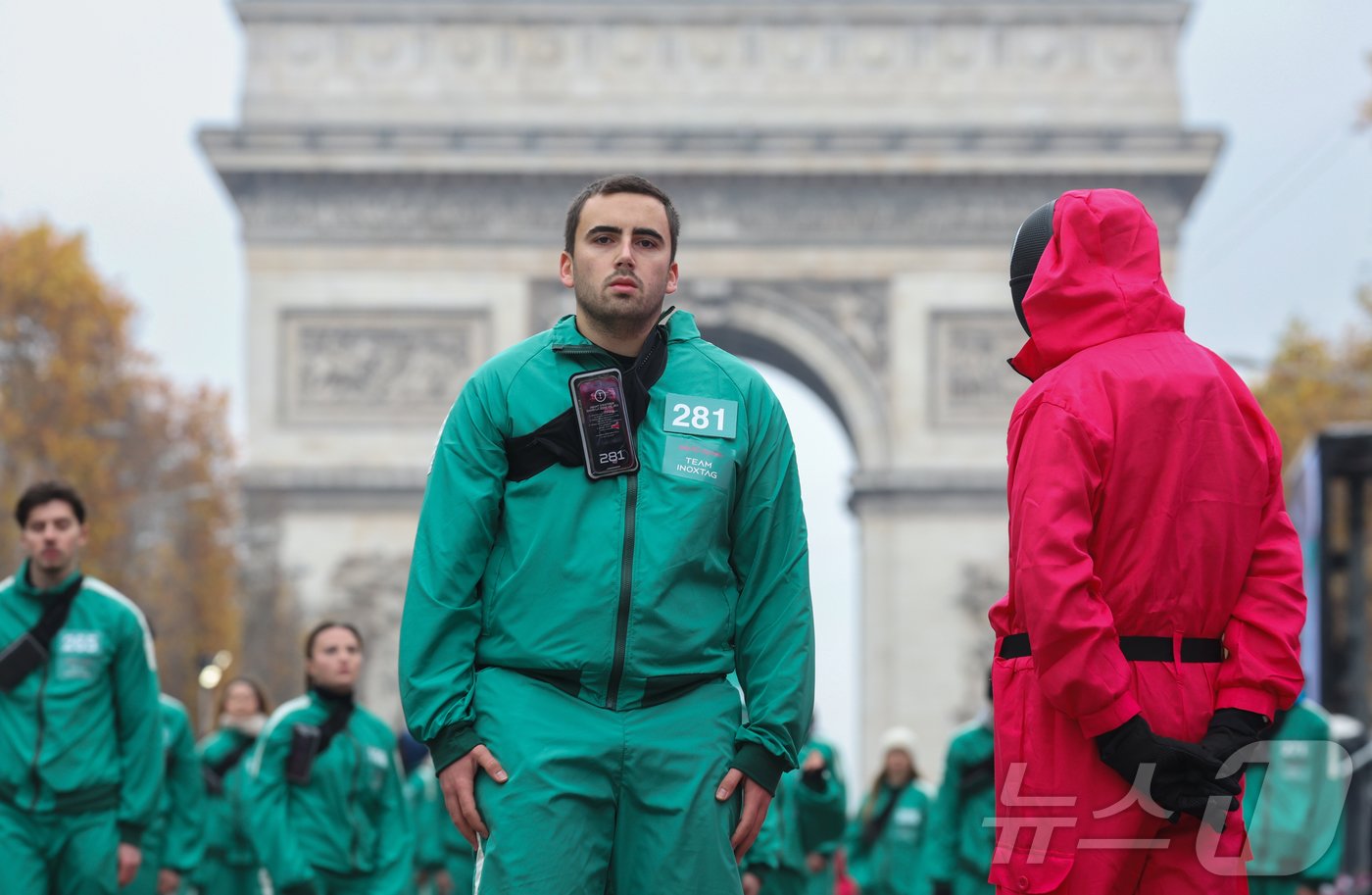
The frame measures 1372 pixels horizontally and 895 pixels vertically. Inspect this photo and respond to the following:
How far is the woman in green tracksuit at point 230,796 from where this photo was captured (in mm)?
12383

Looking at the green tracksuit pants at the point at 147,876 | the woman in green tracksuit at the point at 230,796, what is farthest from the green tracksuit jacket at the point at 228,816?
the green tracksuit pants at the point at 147,876

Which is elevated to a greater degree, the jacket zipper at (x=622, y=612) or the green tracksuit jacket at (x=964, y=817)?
the jacket zipper at (x=622, y=612)

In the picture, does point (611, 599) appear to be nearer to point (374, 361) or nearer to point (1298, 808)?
point (1298, 808)

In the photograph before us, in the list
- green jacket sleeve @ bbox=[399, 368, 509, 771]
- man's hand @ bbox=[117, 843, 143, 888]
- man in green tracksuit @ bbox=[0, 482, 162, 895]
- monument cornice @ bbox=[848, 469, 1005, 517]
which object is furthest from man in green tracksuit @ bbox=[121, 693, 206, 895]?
monument cornice @ bbox=[848, 469, 1005, 517]

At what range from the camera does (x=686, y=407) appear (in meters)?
5.14

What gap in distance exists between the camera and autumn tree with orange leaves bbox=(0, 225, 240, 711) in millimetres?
35656

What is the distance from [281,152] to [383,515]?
5325 millimetres

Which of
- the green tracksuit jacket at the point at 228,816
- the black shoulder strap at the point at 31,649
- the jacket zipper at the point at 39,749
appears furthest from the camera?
the green tracksuit jacket at the point at 228,816

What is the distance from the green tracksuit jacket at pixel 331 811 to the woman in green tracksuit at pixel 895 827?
14.0 feet

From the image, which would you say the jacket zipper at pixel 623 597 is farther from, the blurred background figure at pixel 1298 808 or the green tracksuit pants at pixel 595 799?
→ the blurred background figure at pixel 1298 808

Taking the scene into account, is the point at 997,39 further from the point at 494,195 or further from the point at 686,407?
the point at 686,407

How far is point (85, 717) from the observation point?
800 cm

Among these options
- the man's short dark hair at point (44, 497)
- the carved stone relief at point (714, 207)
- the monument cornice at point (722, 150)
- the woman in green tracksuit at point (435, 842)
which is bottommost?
the woman in green tracksuit at point (435, 842)

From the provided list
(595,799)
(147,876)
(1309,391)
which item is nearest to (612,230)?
(595,799)
